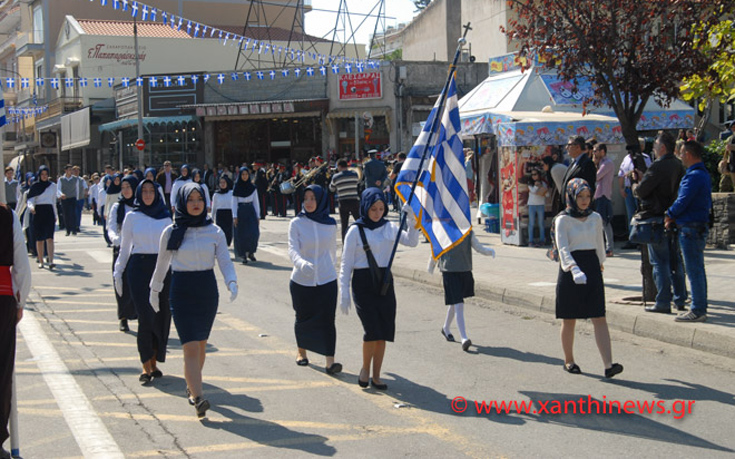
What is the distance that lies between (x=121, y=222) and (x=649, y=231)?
5.87 m

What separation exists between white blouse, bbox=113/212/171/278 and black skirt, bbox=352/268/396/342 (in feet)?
6.67

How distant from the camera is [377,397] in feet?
22.1

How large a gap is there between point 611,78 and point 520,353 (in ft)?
14.5

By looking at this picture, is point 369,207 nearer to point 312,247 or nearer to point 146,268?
point 312,247

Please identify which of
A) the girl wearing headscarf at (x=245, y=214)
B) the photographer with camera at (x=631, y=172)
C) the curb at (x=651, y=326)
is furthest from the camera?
the girl wearing headscarf at (x=245, y=214)

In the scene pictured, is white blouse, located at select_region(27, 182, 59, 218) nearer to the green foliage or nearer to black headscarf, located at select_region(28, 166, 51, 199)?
black headscarf, located at select_region(28, 166, 51, 199)

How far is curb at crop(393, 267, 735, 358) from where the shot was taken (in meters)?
8.08

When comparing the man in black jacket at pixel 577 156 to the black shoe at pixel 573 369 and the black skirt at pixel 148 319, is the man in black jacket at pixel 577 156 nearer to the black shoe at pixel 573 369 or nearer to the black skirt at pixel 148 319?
the black shoe at pixel 573 369

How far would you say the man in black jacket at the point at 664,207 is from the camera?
916cm

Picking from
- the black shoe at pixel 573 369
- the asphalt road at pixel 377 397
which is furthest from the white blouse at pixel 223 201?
the black shoe at pixel 573 369

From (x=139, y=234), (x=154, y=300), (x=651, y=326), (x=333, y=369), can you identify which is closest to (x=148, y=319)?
(x=154, y=300)

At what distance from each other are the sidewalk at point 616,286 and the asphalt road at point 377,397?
0.21m

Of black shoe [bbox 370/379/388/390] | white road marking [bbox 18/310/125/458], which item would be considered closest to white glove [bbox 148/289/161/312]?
white road marking [bbox 18/310/125/458]

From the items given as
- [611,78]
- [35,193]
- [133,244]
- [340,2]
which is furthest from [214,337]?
[340,2]
